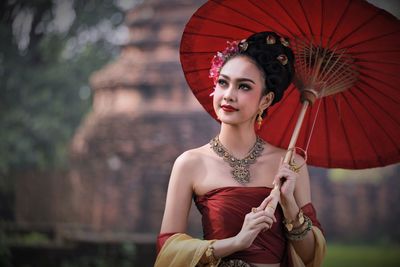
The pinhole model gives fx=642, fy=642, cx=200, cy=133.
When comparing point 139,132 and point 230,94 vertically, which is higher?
point 230,94

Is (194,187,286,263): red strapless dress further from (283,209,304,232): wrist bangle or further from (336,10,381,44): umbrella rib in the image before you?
(336,10,381,44): umbrella rib

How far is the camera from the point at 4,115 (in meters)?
16.4

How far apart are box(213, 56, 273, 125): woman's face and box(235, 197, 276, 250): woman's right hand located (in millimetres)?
387

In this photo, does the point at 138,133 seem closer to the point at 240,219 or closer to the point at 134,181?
the point at 134,181

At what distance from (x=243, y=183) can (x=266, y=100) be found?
0.34 meters

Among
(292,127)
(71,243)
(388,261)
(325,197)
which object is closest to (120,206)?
(71,243)

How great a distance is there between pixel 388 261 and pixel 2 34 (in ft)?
35.2

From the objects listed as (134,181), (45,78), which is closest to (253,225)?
(134,181)

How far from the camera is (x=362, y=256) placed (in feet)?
40.5

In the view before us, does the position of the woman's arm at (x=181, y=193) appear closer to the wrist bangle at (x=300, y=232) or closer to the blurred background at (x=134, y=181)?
the wrist bangle at (x=300, y=232)

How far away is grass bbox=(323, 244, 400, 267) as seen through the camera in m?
11.7

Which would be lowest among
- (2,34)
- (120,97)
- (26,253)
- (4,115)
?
(26,253)

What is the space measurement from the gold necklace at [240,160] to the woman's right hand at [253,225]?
22 centimetres

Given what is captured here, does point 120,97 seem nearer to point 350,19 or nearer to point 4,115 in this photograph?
point 4,115
